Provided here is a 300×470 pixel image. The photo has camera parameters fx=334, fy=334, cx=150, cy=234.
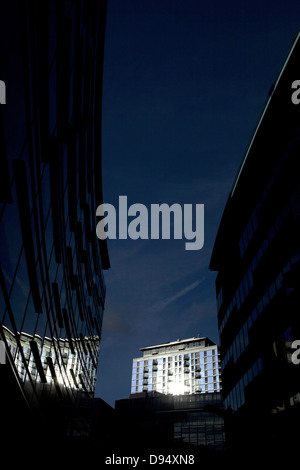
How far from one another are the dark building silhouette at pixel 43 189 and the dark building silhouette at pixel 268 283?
570 inches

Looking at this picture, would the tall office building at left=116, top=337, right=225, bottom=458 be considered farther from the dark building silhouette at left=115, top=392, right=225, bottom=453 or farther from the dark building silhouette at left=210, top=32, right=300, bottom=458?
the dark building silhouette at left=210, top=32, right=300, bottom=458

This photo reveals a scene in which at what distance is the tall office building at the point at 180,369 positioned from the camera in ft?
404

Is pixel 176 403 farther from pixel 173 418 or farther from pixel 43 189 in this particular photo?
pixel 43 189

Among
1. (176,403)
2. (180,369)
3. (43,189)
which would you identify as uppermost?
(43,189)

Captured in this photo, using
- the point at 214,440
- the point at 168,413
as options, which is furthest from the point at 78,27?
the point at 214,440

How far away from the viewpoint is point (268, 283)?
27.5 m

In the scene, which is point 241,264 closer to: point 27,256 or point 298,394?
point 298,394

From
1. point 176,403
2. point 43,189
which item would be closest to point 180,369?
point 176,403

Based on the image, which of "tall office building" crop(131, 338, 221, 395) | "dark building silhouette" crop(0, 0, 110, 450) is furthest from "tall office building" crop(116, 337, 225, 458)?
"dark building silhouette" crop(0, 0, 110, 450)

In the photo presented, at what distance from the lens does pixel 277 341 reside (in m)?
24.8

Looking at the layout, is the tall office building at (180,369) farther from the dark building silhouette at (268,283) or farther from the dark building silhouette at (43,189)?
the dark building silhouette at (43,189)

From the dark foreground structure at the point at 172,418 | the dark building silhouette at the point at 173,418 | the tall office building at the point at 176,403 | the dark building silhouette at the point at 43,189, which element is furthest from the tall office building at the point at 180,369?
the dark building silhouette at the point at 43,189

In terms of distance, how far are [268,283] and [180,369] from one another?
368ft
